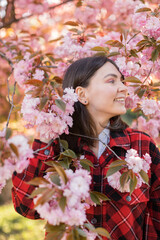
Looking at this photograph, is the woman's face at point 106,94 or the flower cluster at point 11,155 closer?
the flower cluster at point 11,155

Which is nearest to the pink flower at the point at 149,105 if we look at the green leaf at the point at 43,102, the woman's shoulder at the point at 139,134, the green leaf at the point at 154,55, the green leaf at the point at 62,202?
the woman's shoulder at the point at 139,134

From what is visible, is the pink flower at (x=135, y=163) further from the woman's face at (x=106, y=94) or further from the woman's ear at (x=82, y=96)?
the woman's ear at (x=82, y=96)

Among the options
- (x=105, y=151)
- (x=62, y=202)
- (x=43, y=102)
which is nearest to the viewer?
(x=62, y=202)

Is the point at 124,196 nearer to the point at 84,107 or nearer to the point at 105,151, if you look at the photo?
the point at 105,151

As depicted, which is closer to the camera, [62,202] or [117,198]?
[62,202]

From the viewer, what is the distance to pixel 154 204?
1.44m

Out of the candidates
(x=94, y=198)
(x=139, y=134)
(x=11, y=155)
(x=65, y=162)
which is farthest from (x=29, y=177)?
(x=139, y=134)

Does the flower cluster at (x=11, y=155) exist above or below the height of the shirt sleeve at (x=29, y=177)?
above

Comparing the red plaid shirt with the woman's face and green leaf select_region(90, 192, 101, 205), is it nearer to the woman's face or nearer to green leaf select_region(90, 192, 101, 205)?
the woman's face

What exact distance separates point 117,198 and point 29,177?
0.46m

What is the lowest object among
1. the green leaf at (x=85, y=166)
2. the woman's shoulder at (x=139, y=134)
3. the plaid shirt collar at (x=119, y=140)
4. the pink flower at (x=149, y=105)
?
the green leaf at (x=85, y=166)

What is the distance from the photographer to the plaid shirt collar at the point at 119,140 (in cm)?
139

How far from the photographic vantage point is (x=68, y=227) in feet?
2.81

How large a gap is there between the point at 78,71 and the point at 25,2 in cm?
211
